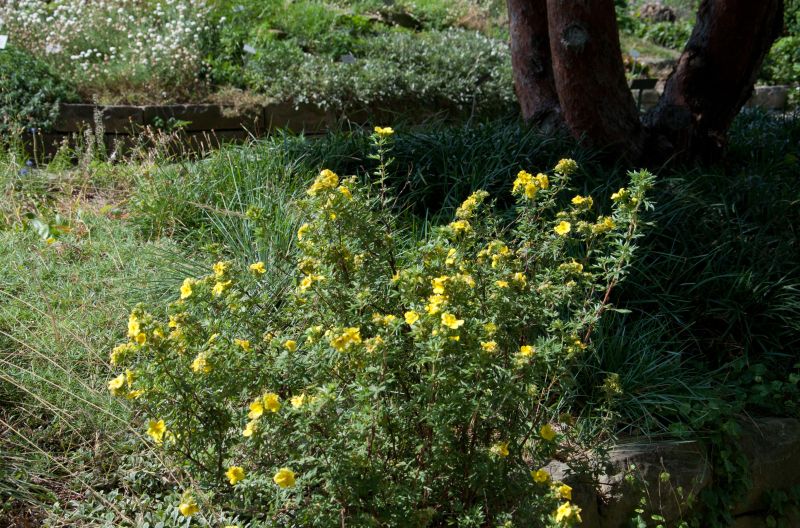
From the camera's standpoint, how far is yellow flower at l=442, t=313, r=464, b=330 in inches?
84.0

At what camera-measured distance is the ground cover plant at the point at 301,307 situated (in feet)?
7.98

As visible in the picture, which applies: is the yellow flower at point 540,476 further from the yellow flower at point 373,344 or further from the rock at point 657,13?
the rock at point 657,13

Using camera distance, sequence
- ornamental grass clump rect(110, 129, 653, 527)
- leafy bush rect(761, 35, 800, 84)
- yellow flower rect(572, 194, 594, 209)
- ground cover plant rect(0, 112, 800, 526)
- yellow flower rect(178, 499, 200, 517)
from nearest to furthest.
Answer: yellow flower rect(178, 499, 200, 517), ornamental grass clump rect(110, 129, 653, 527), ground cover plant rect(0, 112, 800, 526), yellow flower rect(572, 194, 594, 209), leafy bush rect(761, 35, 800, 84)

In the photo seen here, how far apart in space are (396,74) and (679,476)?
215 inches

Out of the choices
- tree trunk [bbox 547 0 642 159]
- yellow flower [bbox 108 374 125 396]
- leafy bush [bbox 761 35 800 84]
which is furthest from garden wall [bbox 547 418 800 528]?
leafy bush [bbox 761 35 800 84]

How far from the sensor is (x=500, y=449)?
233 centimetres

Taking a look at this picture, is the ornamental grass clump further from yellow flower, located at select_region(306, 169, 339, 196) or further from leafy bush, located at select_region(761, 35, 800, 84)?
leafy bush, located at select_region(761, 35, 800, 84)

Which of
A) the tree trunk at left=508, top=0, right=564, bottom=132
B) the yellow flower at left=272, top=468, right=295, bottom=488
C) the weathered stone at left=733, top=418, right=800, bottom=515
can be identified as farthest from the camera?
the tree trunk at left=508, top=0, right=564, bottom=132

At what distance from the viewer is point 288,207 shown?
14.1ft

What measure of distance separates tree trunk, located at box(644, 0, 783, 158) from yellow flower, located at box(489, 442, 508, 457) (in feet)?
11.0

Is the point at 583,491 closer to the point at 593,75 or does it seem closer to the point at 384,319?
the point at 384,319

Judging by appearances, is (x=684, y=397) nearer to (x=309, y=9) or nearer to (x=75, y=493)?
(x=75, y=493)

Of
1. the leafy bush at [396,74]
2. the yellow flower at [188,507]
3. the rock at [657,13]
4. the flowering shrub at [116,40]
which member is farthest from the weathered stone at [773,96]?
the yellow flower at [188,507]

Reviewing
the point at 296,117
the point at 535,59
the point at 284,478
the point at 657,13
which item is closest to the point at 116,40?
the point at 296,117
